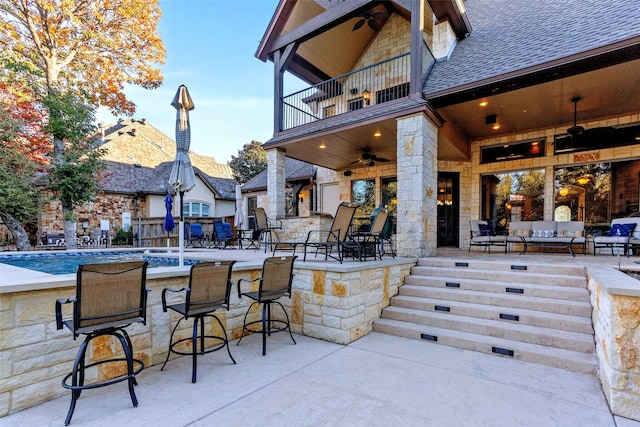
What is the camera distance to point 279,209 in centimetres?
815

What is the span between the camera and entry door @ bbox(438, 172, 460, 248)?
903 cm

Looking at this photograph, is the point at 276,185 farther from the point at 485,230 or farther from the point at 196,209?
the point at 196,209

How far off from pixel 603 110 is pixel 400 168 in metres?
5.14

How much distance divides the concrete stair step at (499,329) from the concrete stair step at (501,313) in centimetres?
6

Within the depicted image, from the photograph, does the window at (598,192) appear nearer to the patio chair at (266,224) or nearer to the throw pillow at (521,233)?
the throw pillow at (521,233)

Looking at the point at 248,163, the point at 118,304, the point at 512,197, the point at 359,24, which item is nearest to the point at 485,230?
the point at 512,197

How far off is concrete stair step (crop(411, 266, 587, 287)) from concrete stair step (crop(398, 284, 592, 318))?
0.91ft

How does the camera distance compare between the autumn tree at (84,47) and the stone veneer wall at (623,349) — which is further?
the autumn tree at (84,47)

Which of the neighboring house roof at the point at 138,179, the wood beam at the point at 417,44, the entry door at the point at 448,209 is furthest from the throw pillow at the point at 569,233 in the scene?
the neighboring house roof at the point at 138,179

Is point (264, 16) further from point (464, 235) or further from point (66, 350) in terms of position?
point (66, 350)

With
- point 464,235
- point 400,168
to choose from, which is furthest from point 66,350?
point 464,235

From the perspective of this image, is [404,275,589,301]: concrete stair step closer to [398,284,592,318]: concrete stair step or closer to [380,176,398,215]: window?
[398,284,592,318]: concrete stair step

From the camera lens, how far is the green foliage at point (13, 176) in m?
9.02

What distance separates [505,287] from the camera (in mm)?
4211
